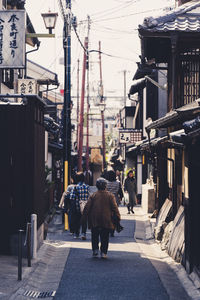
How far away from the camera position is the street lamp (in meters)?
16.6

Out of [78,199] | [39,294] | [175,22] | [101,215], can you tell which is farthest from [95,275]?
[175,22]

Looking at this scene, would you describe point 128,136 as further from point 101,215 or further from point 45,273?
point 45,273

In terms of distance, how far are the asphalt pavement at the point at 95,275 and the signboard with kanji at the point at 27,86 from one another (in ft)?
23.7

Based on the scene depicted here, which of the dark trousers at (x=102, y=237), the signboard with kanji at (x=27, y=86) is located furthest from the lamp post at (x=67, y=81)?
the dark trousers at (x=102, y=237)

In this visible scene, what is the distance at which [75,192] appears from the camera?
16.2 meters

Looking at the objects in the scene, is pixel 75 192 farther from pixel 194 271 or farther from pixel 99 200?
pixel 194 271

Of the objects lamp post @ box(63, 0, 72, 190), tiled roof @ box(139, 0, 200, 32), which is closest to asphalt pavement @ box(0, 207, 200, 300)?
lamp post @ box(63, 0, 72, 190)

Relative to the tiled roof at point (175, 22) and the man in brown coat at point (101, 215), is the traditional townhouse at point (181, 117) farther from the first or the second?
the man in brown coat at point (101, 215)

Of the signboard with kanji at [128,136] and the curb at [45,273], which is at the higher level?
the signboard with kanji at [128,136]

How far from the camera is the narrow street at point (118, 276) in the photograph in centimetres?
878

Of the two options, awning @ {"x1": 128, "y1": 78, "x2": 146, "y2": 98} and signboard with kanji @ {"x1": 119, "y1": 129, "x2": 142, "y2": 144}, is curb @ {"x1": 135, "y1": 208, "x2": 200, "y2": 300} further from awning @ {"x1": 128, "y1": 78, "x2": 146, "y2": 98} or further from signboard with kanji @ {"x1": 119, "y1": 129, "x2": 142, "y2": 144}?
awning @ {"x1": 128, "y1": 78, "x2": 146, "y2": 98}

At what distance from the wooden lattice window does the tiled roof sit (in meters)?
1.63

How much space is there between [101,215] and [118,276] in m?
2.46

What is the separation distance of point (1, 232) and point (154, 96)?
19.3 meters
